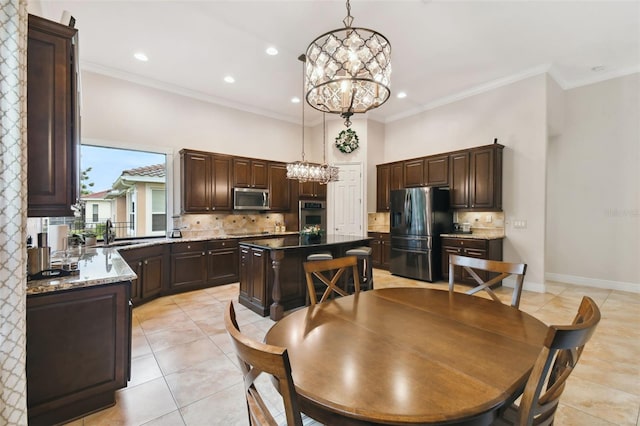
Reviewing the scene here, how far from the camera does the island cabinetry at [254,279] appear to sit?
3.64 metres

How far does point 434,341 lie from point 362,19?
360 cm

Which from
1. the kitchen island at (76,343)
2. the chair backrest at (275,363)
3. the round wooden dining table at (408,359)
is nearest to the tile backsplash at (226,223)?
the kitchen island at (76,343)

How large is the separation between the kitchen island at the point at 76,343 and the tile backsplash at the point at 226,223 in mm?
3318

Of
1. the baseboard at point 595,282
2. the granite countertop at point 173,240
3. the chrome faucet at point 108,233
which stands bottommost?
the baseboard at point 595,282

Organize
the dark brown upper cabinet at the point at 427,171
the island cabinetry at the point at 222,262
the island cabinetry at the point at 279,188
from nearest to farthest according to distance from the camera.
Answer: the island cabinetry at the point at 222,262
the dark brown upper cabinet at the point at 427,171
the island cabinetry at the point at 279,188

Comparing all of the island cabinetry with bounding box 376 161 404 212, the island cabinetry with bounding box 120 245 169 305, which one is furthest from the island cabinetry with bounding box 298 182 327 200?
the island cabinetry with bounding box 120 245 169 305

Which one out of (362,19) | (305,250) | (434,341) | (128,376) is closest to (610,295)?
(305,250)

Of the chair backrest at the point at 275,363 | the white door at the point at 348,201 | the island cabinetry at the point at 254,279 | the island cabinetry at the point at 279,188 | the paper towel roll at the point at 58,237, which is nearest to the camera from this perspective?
the chair backrest at the point at 275,363

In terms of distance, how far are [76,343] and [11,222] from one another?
0.93 m

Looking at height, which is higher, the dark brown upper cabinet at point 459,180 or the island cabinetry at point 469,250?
the dark brown upper cabinet at point 459,180

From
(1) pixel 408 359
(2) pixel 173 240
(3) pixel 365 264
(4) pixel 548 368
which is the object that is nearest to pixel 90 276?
(1) pixel 408 359

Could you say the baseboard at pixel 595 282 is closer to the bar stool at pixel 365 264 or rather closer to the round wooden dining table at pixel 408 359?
the bar stool at pixel 365 264

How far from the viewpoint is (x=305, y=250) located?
3.87m

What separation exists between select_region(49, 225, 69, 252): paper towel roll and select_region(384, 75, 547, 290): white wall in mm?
6160
